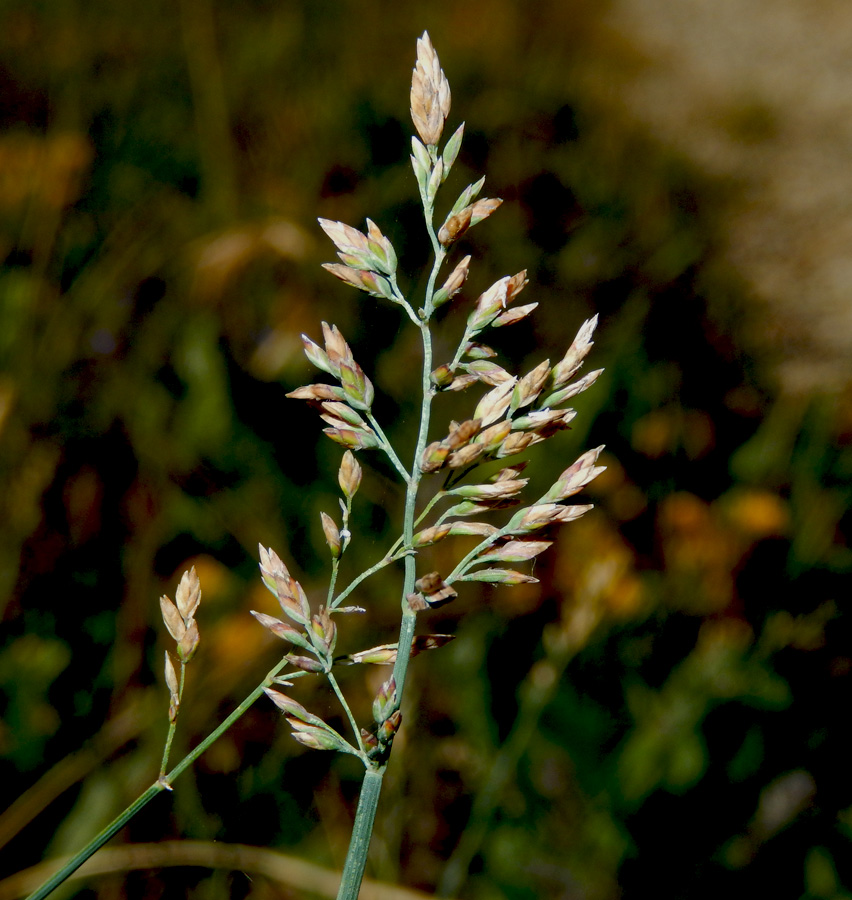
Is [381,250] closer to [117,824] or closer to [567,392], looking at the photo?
[567,392]

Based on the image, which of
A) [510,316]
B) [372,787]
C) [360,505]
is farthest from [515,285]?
[360,505]

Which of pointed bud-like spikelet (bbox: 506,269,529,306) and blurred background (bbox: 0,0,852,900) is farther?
blurred background (bbox: 0,0,852,900)

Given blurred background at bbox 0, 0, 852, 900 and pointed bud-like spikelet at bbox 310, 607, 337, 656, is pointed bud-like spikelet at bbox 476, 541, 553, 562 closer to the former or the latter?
pointed bud-like spikelet at bbox 310, 607, 337, 656

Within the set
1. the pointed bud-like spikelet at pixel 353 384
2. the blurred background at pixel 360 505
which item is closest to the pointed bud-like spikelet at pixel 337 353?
the pointed bud-like spikelet at pixel 353 384

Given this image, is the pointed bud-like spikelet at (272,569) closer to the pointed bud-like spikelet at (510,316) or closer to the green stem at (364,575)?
the green stem at (364,575)

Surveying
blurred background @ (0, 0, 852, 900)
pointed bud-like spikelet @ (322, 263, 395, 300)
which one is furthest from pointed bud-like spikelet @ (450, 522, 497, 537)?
blurred background @ (0, 0, 852, 900)
